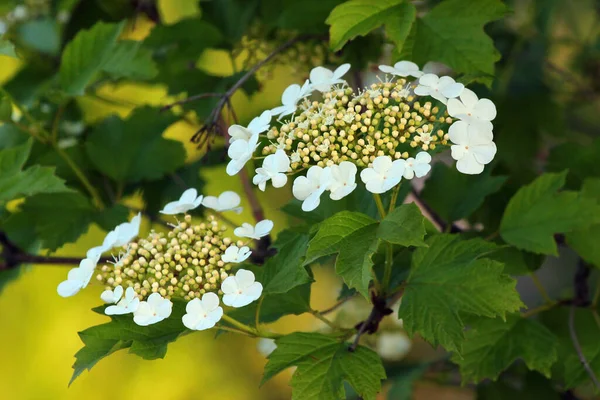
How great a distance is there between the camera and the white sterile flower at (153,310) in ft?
2.08

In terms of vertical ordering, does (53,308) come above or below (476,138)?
below

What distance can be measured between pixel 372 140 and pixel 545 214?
34 centimetres

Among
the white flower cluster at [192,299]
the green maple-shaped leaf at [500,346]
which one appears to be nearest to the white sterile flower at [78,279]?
the white flower cluster at [192,299]

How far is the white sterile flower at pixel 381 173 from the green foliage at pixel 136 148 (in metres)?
0.55

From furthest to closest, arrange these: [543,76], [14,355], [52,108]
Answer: [14,355]
[543,76]
[52,108]

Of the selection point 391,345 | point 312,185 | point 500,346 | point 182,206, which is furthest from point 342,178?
point 391,345

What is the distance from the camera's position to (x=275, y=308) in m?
0.80

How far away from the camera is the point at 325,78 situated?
75 centimetres

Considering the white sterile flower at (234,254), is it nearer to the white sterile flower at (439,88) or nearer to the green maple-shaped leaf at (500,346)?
the white sterile flower at (439,88)

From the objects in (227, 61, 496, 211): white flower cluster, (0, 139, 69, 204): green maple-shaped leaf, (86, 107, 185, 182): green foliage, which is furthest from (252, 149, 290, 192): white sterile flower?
(86, 107, 185, 182): green foliage

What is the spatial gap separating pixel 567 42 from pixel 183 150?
1.01 m

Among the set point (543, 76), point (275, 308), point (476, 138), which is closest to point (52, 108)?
point (275, 308)

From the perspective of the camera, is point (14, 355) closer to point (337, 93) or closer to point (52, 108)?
point (52, 108)

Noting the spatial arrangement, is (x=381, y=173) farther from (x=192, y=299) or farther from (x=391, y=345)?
(x=391, y=345)
